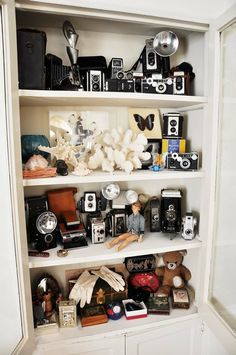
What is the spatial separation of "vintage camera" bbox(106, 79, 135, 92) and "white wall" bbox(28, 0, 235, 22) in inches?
9.4

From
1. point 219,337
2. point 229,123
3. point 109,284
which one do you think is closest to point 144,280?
point 109,284

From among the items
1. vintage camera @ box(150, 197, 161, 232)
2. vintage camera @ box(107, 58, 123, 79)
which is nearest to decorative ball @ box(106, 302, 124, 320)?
vintage camera @ box(150, 197, 161, 232)

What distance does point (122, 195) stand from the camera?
4.00ft

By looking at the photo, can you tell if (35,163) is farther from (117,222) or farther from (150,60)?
(150,60)

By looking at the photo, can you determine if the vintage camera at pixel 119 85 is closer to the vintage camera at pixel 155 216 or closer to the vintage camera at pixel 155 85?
the vintage camera at pixel 155 85

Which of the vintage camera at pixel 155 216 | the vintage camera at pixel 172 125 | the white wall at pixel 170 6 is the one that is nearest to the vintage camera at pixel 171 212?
the vintage camera at pixel 155 216

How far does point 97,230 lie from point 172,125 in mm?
590

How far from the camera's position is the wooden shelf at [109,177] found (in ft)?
3.01

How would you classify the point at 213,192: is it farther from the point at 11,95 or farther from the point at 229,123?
the point at 11,95

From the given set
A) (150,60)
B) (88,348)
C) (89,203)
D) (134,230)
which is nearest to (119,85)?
(150,60)

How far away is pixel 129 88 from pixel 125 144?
226 mm

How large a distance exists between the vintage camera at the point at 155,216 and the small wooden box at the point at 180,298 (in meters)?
0.32

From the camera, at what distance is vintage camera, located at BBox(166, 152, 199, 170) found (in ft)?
3.53

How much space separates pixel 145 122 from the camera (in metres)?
1.20
